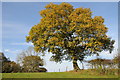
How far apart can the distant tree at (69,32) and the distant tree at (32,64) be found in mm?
9616

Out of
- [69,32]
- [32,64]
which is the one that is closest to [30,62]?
[32,64]

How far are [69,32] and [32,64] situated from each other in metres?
13.9

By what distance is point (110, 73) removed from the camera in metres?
17.0

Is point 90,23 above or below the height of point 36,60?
above

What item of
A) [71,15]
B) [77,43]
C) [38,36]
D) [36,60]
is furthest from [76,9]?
[36,60]

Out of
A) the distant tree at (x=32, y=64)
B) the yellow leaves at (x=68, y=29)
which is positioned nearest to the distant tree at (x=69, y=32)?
the yellow leaves at (x=68, y=29)

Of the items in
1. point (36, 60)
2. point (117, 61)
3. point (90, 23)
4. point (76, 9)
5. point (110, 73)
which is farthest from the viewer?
point (36, 60)

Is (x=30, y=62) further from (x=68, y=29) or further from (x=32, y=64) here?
(x=68, y=29)

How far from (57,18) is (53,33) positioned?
183 cm

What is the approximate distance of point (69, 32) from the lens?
21.8 m

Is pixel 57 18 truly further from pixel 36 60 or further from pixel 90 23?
pixel 36 60

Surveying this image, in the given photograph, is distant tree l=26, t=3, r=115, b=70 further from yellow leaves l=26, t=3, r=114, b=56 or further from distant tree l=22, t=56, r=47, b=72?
distant tree l=22, t=56, r=47, b=72

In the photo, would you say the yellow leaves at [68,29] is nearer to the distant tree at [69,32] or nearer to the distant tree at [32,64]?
the distant tree at [69,32]

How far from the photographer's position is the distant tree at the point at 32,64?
Answer: 3237 centimetres
